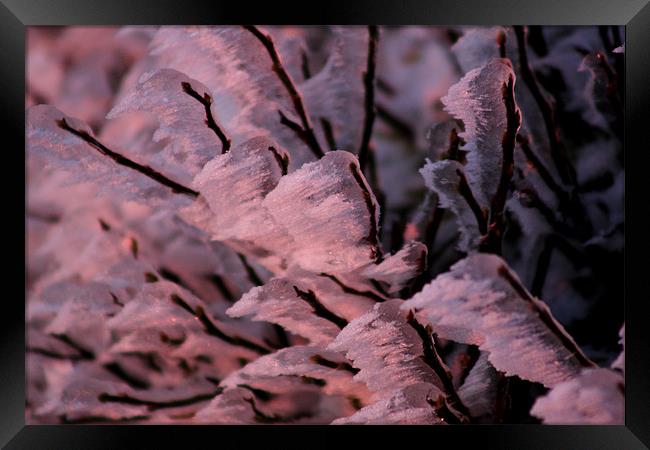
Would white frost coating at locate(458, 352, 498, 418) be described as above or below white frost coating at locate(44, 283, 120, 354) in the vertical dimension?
below

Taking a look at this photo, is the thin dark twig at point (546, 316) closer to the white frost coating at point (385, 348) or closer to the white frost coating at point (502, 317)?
the white frost coating at point (502, 317)

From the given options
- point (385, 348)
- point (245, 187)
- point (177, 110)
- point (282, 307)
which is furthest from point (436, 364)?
point (177, 110)

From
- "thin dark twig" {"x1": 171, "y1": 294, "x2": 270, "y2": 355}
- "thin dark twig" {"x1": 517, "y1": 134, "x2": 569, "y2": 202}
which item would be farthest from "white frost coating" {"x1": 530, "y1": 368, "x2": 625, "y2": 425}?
"thin dark twig" {"x1": 171, "y1": 294, "x2": 270, "y2": 355}

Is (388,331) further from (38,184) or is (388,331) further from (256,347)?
(38,184)

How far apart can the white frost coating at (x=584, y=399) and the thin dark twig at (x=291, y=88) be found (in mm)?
360

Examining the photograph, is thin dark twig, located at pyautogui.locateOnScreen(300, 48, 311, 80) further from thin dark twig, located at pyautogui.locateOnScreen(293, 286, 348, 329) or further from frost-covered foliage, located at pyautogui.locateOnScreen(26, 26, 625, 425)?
thin dark twig, located at pyautogui.locateOnScreen(293, 286, 348, 329)

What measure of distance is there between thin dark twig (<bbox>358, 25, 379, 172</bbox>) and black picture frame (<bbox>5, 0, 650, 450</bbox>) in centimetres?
2

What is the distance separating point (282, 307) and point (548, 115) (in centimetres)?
39

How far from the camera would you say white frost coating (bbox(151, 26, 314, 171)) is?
0.61 m

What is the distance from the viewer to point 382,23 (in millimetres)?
671

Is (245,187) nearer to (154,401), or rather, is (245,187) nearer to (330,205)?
(330,205)

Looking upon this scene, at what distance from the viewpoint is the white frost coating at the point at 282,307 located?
0.57 m

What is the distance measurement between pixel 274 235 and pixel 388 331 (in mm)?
160

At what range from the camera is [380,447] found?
687mm
